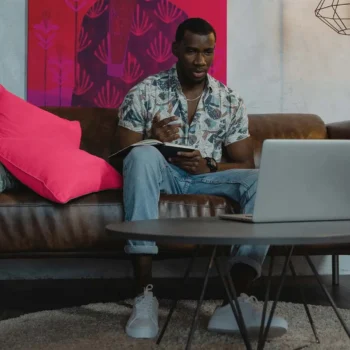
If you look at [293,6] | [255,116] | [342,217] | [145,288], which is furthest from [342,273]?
[342,217]

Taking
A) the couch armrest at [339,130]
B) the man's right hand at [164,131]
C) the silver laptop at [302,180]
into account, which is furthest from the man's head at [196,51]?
the silver laptop at [302,180]

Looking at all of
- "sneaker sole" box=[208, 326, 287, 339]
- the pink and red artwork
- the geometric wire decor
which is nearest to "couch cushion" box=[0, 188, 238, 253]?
"sneaker sole" box=[208, 326, 287, 339]

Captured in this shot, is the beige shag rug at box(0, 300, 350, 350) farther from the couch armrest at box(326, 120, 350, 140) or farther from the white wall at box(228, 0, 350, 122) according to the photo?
the white wall at box(228, 0, 350, 122)

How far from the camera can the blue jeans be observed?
2.00m

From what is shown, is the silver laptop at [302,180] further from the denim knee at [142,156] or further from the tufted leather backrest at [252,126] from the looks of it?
the tufted leather backrest at [252,126]

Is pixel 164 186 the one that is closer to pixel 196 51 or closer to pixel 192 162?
pixel 192 162

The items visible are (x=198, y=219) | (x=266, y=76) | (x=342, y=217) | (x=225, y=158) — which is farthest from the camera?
(x=266, y=76)

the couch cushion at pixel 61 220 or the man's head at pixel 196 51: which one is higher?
the man's head at pixel 196 51

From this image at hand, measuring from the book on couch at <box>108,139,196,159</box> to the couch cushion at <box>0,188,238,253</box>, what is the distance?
179 mm

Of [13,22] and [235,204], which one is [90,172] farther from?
[13,22]

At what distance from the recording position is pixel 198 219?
1.63m

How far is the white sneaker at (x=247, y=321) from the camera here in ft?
5.97

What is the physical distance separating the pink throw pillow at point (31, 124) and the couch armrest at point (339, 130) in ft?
3.96

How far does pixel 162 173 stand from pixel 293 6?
Answer: 1598mm
